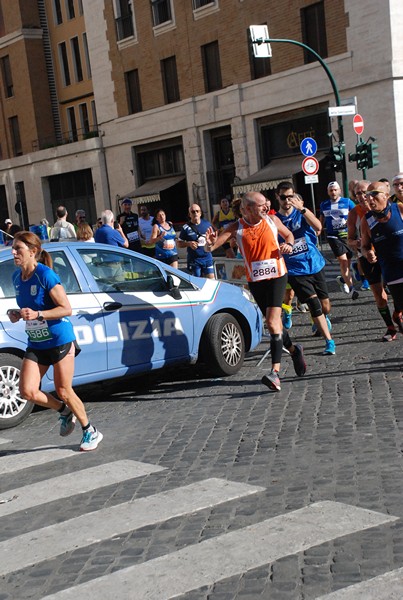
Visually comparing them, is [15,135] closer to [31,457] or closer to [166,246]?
[166,246]

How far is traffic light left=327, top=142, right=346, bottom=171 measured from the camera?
1016 inches

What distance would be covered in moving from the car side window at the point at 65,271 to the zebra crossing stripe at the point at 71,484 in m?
2.63

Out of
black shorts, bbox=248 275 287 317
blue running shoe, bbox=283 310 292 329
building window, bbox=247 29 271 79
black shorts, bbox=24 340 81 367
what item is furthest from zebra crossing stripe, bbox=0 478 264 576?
building window, bbox=247 29 271 79

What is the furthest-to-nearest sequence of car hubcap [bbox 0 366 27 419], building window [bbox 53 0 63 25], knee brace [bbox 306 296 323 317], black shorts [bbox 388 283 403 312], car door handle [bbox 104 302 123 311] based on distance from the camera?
building window [bbox 53 0 63 25] < knee brace [bbox 306 296 323 317] < black shorts [bbox 388 283 403 312] < car door handle [bbox 104 302 123 311] < car hubcap [bbox 0 366 27 419]

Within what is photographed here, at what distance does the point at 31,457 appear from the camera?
23.6ft

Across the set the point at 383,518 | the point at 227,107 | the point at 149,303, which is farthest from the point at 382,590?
the point at 227,107

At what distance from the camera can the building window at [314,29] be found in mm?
30609

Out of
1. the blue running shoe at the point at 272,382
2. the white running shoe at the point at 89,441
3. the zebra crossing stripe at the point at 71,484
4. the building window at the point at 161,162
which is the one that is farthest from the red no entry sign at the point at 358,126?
the zebra crossing stripe at the point at 71,484

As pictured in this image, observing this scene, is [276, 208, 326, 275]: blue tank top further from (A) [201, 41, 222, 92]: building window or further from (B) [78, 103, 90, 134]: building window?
(B) [78, 103, 90, 134]: building window

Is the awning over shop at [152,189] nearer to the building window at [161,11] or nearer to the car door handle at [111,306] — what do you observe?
Answer: the building window at [161,11]

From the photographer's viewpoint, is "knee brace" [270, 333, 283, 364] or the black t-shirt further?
the black t-shirt

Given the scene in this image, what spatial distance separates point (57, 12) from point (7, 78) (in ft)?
16.8

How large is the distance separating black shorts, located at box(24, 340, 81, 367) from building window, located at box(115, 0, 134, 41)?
3391cm

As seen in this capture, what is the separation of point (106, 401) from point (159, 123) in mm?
29765
